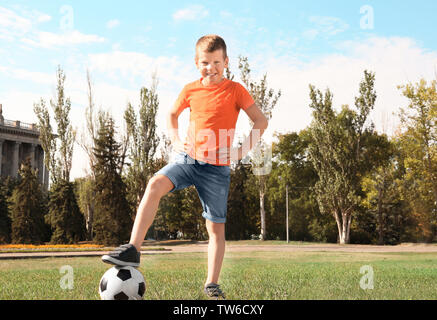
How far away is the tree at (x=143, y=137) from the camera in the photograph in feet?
85.4

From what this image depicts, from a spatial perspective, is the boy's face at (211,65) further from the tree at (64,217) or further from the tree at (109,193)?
the tree at (64,217)

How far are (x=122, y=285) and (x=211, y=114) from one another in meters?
1.57

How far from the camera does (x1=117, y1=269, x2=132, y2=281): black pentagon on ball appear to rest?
3339mm

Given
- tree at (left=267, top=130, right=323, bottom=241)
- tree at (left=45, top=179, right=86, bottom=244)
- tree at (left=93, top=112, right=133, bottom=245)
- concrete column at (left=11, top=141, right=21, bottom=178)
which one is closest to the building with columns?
concrete column at (left=11, top=141, right=21, bottom=178)

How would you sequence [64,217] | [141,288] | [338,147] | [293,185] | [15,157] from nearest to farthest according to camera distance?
[141,288]
[64,217]
[338,147]
[293,185]
[15,157]

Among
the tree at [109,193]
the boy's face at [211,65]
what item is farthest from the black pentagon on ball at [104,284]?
the tree at [109,193]

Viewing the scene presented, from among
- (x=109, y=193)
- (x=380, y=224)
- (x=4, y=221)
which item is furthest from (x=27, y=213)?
(x=380, y=224)

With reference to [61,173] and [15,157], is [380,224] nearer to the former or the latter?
[61,173]

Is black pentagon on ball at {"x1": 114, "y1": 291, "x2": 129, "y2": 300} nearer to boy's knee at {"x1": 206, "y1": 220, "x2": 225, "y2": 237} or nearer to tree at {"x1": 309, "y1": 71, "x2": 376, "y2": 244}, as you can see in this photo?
boy's knee at {"x1": 206, "y1": 220, "x2": 225, "y2": 237}

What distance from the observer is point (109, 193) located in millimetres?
23859

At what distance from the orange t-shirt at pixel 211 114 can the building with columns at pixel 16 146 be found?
5944 centimetres

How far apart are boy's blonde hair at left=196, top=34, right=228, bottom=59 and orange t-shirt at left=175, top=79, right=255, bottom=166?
328 millimetres

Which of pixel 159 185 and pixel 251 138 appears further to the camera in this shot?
pixel 251 138
